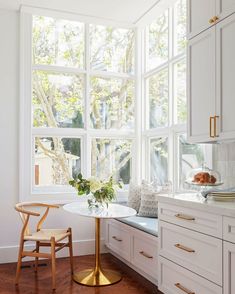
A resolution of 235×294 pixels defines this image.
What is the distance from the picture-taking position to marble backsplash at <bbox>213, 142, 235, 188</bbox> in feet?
9.01

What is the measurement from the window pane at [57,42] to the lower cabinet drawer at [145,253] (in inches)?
89.2

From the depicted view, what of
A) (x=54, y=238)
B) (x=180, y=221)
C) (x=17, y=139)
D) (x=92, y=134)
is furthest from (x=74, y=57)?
(x=180, y=221)

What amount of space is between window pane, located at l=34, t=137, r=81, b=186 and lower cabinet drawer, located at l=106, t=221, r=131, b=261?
0.81 meters

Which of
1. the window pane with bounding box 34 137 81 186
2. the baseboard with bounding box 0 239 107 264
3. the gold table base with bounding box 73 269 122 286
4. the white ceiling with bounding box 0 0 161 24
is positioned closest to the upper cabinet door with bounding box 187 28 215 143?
the white ceiling with bounding box 0 0 161 24

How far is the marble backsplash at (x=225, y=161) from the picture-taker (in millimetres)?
2746

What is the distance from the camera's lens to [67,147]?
415 centimetres

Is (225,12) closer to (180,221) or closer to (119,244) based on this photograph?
(180,221)

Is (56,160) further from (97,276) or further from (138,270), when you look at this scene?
(138,270)

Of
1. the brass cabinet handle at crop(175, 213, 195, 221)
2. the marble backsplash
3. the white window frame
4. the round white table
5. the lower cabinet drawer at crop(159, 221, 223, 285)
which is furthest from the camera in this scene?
the white window frame

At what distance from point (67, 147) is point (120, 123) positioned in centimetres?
77

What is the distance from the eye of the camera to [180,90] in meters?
3.65

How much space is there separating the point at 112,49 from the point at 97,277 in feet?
9.11

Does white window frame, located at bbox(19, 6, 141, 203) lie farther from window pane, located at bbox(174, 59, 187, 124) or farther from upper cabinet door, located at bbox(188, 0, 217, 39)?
upper cabinet door, located at bbox(188, 0, 217, 39)

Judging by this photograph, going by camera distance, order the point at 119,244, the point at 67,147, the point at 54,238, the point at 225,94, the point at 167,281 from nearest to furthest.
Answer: the point at 225,94
the point at 167,281
the point at 54,238
the point at 119,244
the point at 67,147
